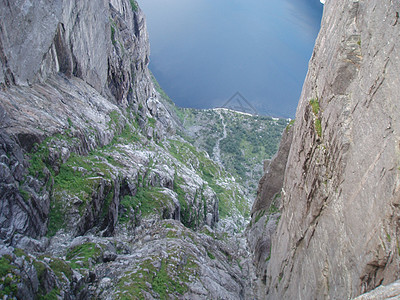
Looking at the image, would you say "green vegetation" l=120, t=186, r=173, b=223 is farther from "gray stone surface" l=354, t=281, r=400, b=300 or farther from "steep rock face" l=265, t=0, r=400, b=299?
"gray stone surface" l=354, t=281, r=400, b=300

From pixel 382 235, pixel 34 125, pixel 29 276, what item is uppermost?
pixel 34 125

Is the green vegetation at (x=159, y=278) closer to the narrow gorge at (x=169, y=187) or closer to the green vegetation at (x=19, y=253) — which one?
the narrow gorge at (x=169, y=187)

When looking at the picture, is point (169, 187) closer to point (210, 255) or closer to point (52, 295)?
point (210, 255)

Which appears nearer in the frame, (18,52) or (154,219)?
(18,52)

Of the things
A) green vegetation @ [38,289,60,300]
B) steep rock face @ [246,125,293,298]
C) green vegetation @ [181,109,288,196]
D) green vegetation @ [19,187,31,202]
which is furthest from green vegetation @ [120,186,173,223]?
green vegetation @ [181,109,288,196]

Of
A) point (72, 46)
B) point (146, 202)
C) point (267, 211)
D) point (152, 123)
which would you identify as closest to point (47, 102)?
point (72, 46)

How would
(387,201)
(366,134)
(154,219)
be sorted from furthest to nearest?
(154,219) < (366,134) < (387,201)

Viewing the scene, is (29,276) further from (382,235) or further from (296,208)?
(296,208)

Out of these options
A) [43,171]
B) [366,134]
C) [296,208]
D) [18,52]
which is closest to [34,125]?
[43,171]
